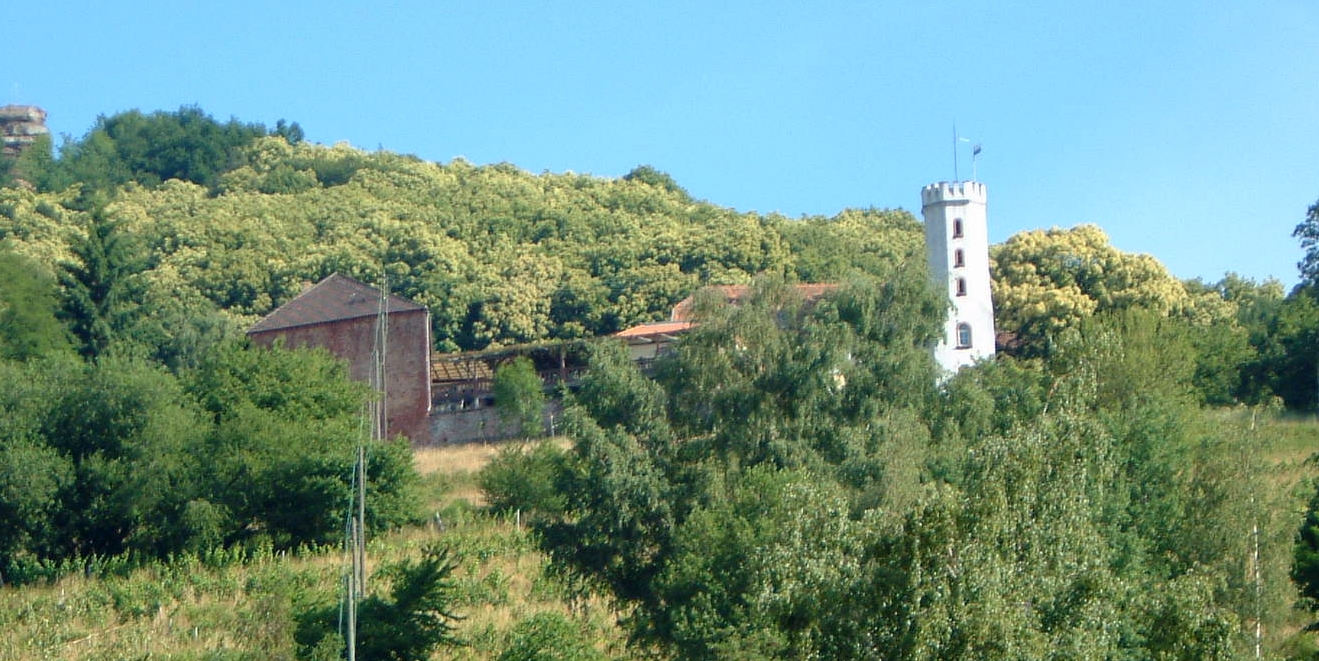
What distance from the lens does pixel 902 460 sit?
1002 inches

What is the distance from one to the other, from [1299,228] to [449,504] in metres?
30.3

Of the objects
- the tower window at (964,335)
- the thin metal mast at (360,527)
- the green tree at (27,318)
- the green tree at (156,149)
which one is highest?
the green tree at (156,149)

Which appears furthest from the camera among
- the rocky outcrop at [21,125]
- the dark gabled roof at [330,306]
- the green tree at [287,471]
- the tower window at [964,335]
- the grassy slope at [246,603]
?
the rocky outcrop at [21,125]

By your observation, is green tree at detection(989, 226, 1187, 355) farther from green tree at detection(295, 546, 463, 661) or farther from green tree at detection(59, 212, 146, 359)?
green tree at detection(295, 546, 463, 661)

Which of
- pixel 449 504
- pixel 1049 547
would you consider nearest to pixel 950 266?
pixel 449 504

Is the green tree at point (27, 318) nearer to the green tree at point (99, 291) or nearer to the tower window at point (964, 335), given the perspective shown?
the green tree at point (99, 291)

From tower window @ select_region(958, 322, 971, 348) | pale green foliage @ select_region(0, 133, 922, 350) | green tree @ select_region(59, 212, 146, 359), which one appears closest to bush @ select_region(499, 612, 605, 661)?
tower window @ select_region(958, 322, 971, 348)

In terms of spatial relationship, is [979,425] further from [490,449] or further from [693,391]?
[490,449]

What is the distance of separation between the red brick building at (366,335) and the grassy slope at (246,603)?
13.2m

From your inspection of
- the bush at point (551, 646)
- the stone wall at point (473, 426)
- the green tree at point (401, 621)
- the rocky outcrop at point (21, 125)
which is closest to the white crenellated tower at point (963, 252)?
the stone wall at point (473, 426)

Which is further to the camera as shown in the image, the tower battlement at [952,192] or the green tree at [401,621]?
the tower battlement at [952,192]

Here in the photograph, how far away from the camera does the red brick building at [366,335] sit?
48.0 meters

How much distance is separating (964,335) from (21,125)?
96.0 meters

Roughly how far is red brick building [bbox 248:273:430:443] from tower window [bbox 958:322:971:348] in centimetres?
1714
